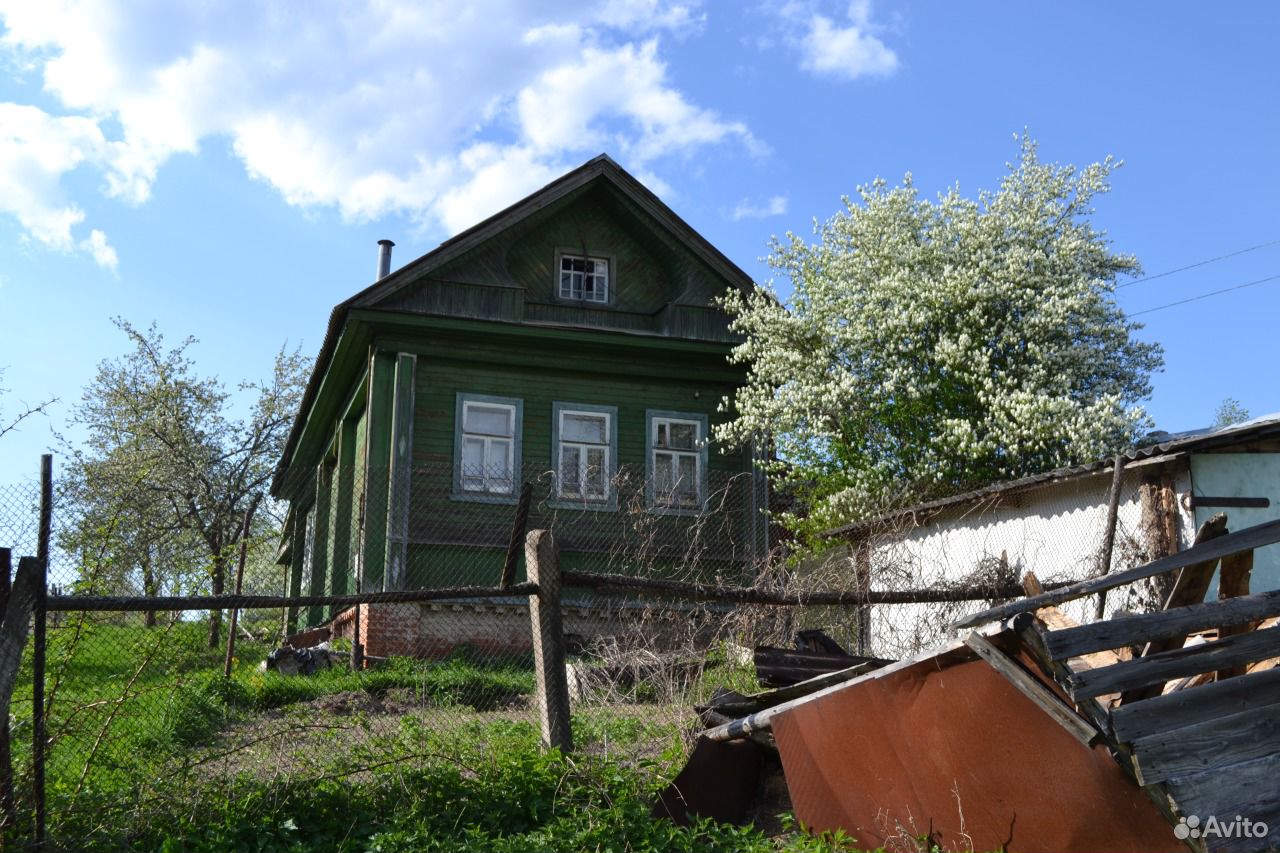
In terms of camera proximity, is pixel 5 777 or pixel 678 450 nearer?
pixel 5 777

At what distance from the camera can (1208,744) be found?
14.5 ft

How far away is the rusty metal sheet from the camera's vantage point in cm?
452

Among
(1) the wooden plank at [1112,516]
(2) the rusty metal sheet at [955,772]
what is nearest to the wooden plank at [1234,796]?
(2) the rusty metal sheet at [955,772]

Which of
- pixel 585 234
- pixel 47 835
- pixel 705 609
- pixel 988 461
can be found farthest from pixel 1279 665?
pixel 585 234

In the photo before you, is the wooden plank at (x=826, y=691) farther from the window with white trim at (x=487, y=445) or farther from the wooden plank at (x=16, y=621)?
the window with white trim at (x=487, y=445)

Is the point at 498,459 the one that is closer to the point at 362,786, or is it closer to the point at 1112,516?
the point at 1112,516

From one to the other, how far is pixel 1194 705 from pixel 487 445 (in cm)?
1169

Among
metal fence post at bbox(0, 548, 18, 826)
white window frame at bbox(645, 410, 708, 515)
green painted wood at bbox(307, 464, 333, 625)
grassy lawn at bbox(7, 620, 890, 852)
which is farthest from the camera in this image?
green painted wood at bbox(307, 464, 333, 625)

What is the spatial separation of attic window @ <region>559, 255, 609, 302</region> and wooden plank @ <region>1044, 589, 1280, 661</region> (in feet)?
41.5

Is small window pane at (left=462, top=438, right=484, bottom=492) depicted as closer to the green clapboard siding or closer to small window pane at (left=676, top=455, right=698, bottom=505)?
the green clapboard siding

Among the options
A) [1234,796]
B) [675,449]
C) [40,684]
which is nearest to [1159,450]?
[1234,796]

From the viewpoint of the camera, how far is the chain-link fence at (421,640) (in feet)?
17.6

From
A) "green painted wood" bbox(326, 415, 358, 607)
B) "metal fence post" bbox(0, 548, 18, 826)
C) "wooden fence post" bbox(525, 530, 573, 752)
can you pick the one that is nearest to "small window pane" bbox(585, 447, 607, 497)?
"green painted wood" bbox(326, 415, 358, 607)

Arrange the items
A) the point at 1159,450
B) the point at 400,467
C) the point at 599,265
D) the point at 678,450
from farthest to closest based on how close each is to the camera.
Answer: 1. the point at 599,265
2. the point at 678,450
3. the point at 400,467
4. the point at 1159,450
